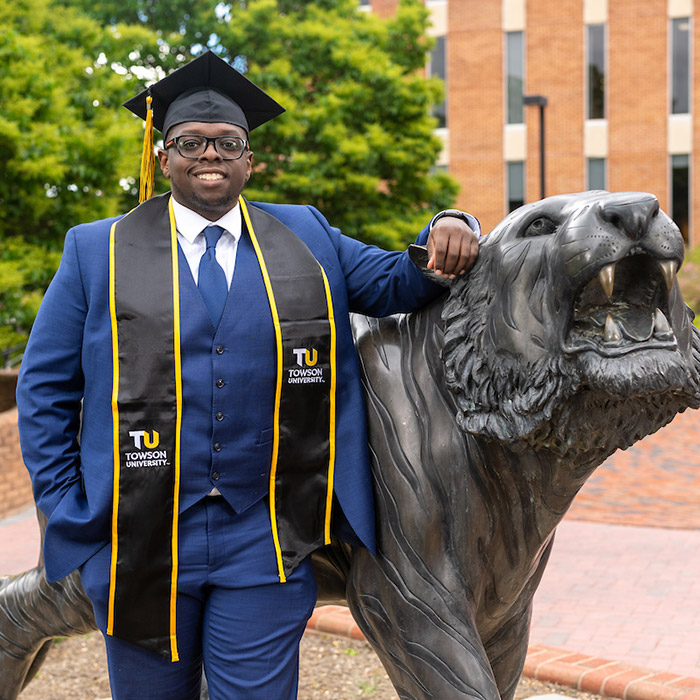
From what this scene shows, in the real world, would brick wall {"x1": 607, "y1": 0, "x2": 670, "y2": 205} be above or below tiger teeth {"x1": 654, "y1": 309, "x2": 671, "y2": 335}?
above

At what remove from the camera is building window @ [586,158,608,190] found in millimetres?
26594

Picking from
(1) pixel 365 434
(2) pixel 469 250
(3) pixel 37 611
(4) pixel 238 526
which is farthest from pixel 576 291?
(3) pixel 37 611

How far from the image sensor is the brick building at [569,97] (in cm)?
2569

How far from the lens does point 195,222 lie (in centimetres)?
235

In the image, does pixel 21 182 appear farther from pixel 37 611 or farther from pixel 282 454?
pixel 282 454

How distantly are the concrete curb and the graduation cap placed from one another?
3145 mm

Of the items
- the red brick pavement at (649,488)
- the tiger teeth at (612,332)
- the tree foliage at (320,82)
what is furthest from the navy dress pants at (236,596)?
the tree foliage at (320,82)

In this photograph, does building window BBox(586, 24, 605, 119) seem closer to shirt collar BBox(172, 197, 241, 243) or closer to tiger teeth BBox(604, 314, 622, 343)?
shirt collar BBox(172, 197, 241, 243)

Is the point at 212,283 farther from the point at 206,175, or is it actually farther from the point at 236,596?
the point at 236,596

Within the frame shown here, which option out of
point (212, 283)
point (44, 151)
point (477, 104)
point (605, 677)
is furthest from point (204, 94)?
point (477, 104)

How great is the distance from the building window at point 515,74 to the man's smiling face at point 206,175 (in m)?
25.8

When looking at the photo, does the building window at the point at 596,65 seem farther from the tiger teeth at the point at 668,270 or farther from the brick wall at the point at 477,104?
the tiger teeth at the point at 668,270

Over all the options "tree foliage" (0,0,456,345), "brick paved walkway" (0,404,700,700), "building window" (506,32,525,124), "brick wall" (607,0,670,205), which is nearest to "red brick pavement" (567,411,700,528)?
"brick paved walkway" (0,404,700,700)

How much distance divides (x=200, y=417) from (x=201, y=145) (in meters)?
0.67
